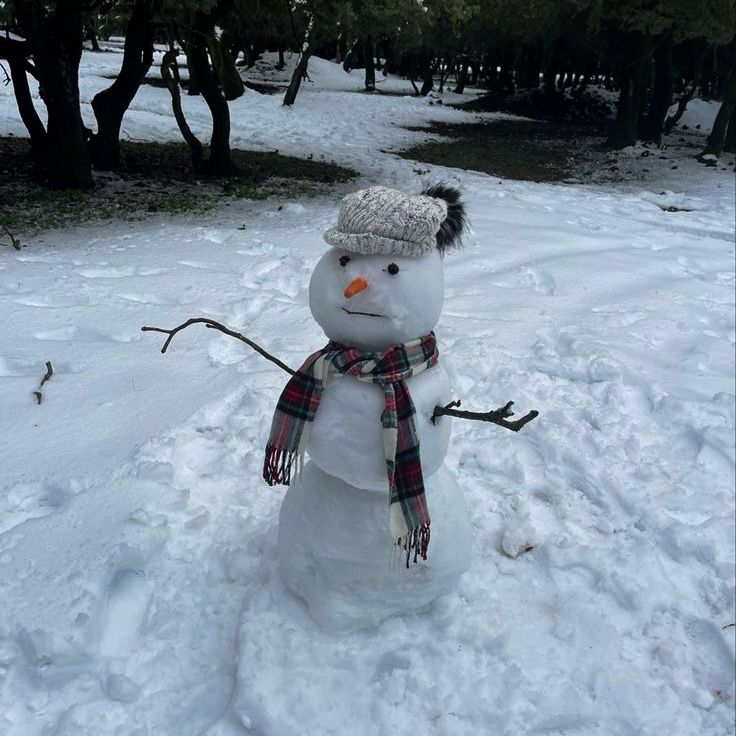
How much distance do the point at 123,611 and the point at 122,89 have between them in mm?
7410

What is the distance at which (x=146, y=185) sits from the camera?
25.5 feet

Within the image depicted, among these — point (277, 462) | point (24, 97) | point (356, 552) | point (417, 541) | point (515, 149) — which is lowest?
point (515, 149)

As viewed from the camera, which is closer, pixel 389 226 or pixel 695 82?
pixel 389 226

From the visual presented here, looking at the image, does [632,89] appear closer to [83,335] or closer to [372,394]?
[83,335]

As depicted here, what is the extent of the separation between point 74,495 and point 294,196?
18.9ft

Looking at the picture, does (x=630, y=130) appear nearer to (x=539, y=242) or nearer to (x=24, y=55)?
(x=539, y=242)

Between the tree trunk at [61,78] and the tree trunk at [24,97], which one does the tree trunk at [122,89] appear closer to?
the tree trunk at [24,97]

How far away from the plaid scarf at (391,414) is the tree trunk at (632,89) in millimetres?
13287

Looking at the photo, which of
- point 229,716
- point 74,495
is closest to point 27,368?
point 74,495

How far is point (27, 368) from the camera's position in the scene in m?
3.48

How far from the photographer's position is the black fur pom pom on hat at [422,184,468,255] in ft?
6.13

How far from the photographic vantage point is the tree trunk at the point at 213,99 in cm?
742

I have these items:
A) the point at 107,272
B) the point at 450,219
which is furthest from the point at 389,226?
the point at 107,272

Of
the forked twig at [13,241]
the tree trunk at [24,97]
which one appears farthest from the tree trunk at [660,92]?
the forked twig at [13,241]
